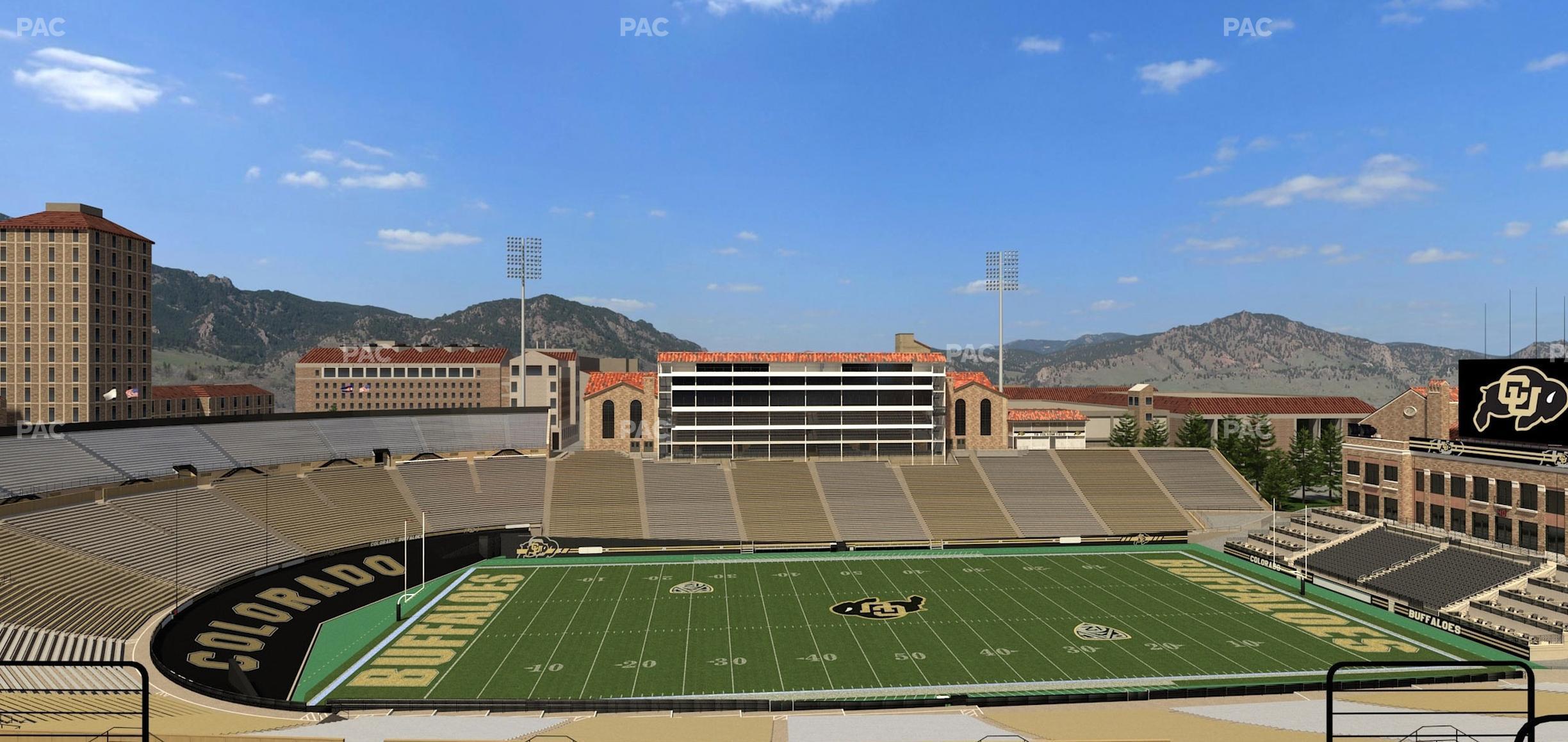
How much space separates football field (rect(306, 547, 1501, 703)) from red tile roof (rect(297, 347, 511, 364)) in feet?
321

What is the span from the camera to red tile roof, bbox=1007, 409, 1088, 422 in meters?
84.9

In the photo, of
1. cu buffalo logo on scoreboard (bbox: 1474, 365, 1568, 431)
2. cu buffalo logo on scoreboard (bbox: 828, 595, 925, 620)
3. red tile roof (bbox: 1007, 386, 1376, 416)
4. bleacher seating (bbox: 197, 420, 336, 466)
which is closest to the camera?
cu buffalo logo on scoreboard (bbox: 828, 595, 925, 620)

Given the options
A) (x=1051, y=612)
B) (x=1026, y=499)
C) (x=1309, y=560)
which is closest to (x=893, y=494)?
(x=1026, y=499)

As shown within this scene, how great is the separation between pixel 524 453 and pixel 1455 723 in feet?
203

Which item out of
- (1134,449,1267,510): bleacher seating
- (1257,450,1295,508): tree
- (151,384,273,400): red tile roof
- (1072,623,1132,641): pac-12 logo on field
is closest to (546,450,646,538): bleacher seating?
(1072,623,1132,641): pac-12 logo on field

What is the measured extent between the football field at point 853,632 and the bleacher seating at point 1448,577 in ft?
13.0

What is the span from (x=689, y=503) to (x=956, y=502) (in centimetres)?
2087

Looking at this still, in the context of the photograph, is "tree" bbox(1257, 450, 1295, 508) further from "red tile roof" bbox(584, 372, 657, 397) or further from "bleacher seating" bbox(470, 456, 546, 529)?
"bleacher seating" bbox(470, 456, 546, 529)

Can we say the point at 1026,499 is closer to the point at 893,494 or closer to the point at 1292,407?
the point at 893,494

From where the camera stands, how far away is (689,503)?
63094 millimetres

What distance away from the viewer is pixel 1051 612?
140 feet

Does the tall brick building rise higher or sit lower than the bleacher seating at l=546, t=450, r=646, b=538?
higher

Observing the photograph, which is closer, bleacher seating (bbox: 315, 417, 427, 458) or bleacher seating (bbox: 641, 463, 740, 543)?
bleacher seating (bbox: 641, 463, 740, 543)

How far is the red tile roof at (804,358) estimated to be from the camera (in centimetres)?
6981
